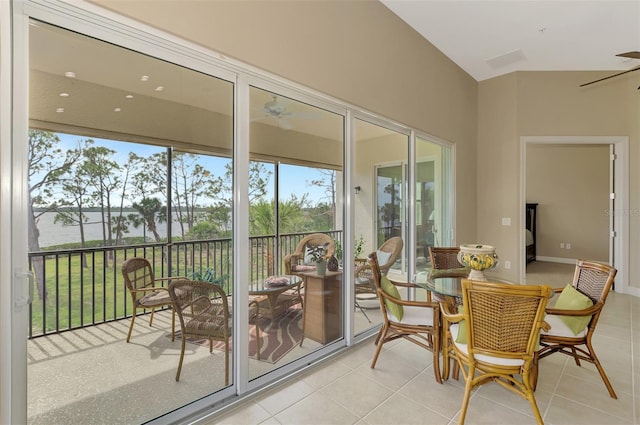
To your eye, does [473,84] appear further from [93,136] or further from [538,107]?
[93,136]

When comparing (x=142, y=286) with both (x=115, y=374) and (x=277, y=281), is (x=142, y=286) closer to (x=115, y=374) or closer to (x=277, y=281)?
(x=115, y=374)

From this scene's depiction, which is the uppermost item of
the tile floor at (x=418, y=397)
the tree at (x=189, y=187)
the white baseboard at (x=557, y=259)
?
the tree at (x=189, y=187)

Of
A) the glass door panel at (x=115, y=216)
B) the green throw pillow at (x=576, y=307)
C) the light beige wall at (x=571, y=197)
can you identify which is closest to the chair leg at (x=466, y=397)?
the green throw pillow at (x=576, y=307)

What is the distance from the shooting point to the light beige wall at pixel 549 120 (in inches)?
191

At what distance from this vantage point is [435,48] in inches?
167

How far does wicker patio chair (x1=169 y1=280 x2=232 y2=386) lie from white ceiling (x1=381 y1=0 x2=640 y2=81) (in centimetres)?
344

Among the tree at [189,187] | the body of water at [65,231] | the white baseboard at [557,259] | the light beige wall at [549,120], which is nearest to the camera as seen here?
the body of water at [65,231]

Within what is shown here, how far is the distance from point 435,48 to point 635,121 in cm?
356

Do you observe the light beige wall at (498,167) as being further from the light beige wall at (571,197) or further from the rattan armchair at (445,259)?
the light beige wall at (571,197)

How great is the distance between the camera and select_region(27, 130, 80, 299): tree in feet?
4.85

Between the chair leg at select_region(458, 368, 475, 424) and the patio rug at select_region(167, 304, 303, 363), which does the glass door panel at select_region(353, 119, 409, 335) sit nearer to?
the patio rug at select_region(167, 304, 303, 363)

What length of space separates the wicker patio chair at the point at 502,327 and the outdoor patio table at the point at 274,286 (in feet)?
4.69

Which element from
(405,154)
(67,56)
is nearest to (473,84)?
(405,154)

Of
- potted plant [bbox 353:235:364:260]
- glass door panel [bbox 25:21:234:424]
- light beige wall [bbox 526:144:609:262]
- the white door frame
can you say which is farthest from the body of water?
light beige wall [bbox 526:144:609:262]
